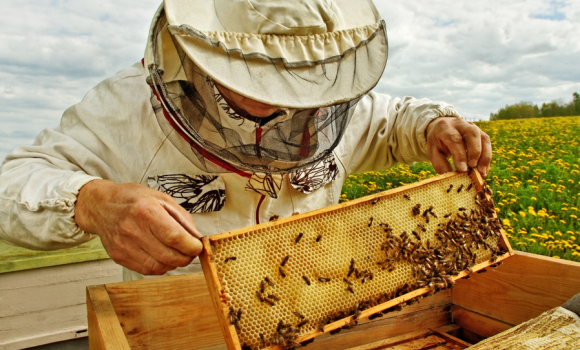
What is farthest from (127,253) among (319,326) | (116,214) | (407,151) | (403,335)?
(407,151)

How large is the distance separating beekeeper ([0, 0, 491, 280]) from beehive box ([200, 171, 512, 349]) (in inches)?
8.4

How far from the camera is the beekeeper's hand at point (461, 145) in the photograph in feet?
8.18

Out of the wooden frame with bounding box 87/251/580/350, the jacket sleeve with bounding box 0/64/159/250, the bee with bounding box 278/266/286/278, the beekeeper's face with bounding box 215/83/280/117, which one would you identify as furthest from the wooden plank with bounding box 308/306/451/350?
the jacket sleeve with bounding box 0/64/159/250

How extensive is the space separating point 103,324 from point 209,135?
40.4 inches

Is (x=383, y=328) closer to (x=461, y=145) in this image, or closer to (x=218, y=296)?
(x=461, y=145)

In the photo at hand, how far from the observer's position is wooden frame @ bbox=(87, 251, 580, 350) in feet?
7.06

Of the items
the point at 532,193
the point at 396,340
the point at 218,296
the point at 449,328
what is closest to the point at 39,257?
the point at 218,296

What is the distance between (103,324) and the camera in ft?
5.73

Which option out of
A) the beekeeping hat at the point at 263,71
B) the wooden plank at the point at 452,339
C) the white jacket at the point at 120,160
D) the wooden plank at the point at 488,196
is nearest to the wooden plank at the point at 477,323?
the wooden plank at the point at 452,339

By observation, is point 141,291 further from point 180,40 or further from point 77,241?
point 180,40

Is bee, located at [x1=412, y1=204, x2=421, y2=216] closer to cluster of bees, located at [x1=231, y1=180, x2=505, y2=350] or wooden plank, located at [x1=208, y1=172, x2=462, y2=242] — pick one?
cluster of bees, located at [x1=231, y1=180, x2=505, y2=350]

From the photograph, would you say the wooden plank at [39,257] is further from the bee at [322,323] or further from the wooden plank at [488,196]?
the wooden plank at [488,196]

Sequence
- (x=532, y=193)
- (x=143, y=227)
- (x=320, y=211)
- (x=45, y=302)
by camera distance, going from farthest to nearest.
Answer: (x=532, y=193) < (x=45, y=302) < (x=320, y=211) < (x=143, y=227)

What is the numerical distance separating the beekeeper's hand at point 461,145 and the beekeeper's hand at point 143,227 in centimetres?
168
